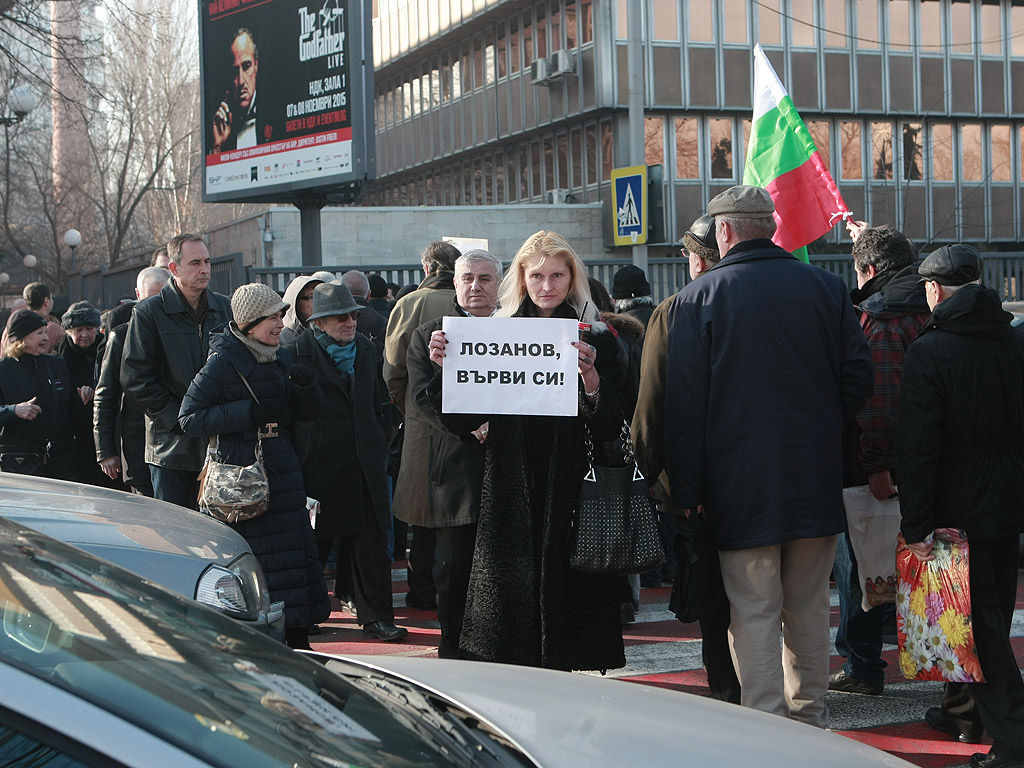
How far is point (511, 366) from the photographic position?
4836 millimetres

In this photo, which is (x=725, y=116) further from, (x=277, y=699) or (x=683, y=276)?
(x=277, y=699)

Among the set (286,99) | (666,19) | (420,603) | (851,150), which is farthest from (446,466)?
(851,150)

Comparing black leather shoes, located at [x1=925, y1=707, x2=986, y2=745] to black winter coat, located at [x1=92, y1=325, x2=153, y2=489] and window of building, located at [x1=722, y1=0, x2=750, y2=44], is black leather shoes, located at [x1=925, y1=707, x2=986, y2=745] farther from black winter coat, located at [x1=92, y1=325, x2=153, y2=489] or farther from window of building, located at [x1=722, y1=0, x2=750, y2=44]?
window of building, located at [x1=722, y1=0, x2=750, y2=44]

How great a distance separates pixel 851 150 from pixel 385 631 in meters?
28.3

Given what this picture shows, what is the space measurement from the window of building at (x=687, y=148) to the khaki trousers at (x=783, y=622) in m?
27.0

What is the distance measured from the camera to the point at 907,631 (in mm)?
4879

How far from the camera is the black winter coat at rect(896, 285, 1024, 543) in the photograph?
4668 mm

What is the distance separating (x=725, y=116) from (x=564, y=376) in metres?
27.9

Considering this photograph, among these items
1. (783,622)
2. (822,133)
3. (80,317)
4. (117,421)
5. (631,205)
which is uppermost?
(822,133)

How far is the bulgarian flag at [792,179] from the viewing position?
27.7 ft

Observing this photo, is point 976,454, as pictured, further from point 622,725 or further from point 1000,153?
point 1000,153

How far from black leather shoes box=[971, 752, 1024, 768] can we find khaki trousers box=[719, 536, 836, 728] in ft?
1.88

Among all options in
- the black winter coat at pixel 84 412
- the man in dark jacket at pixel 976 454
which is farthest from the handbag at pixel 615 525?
the black winter coat at pixel 84 412

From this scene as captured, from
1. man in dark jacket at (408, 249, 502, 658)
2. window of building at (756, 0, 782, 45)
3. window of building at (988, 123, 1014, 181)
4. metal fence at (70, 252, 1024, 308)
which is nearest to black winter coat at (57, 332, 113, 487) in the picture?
metal fence at (70, 252, 1024, 308)
